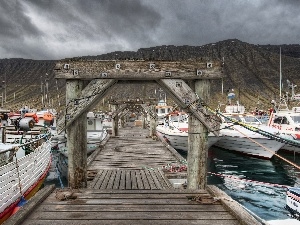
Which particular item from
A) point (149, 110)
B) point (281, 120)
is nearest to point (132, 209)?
point (149, 110)

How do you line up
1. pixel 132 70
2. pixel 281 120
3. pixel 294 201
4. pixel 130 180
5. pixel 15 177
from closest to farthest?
pixel 132 70, pixel 294 201, pixel 15 177, pixel 130 180, pixel 281 120

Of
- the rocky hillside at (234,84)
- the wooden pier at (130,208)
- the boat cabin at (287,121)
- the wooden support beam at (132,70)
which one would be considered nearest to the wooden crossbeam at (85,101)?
the wooden support beam at (132,70)

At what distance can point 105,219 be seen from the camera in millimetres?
4617

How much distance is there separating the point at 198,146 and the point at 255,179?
11.9 metres

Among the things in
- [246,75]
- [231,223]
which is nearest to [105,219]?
[231,223]

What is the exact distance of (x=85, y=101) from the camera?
6.02 m

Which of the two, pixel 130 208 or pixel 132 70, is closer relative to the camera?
pixel 130 208

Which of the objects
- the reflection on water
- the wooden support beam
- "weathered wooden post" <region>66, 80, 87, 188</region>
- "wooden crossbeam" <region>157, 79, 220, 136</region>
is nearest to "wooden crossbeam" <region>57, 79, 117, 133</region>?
the wooden support beam

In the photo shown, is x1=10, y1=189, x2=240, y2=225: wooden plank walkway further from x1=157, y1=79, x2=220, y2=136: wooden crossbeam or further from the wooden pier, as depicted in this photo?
x1=157, y1=79, x2=220, y2=136: wooden crossbeam

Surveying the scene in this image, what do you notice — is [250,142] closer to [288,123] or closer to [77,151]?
[288,123]

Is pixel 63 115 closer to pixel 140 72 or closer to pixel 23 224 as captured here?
pixel 140 72

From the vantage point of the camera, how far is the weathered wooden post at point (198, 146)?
6309 mm

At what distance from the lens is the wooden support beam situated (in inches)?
241

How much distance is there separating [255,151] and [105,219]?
19544 mm
